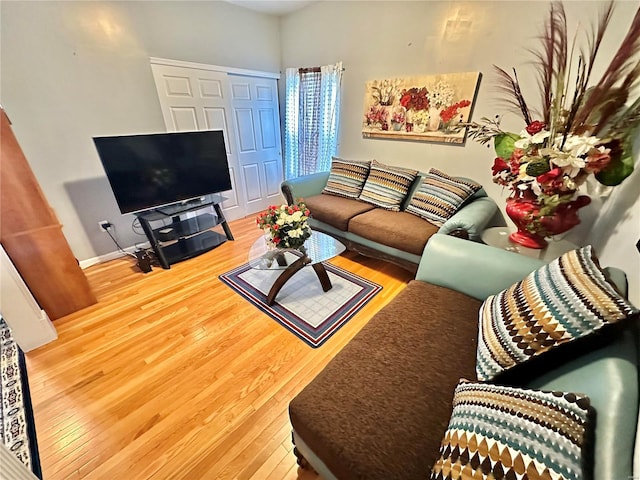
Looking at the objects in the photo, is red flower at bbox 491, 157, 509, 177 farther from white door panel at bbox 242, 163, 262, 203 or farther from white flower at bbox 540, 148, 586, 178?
white door panel at bbox 242, 163, 262, 203

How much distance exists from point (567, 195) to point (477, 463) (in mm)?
1320

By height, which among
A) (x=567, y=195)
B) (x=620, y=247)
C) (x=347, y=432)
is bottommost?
(x=347, y=432)

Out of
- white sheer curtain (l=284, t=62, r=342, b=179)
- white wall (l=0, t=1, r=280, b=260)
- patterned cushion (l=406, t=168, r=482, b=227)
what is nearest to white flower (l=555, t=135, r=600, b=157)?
patterned cushion (l=406, t=168, r=482, b=227)

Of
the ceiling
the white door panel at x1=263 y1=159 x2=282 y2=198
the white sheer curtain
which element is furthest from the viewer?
the white door panel at x1=263 y1=159 x2=282 y2=198

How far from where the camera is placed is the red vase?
134 cm

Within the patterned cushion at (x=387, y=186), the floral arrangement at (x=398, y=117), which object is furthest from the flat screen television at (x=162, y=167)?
the floral arrangement at (x=398, y=117)

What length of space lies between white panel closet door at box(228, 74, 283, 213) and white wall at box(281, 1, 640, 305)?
64cm

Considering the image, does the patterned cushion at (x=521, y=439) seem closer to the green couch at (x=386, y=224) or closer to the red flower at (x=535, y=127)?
the red flower at (x=535, y=127)

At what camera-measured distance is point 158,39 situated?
2.59m

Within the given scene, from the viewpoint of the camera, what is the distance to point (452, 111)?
2.42 m

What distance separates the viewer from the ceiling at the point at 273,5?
2951mm

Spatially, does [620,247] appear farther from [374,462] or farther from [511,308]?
[374,462]

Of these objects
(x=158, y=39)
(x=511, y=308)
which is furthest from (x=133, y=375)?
(x=158, y=39)

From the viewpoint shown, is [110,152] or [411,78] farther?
[411,78]
